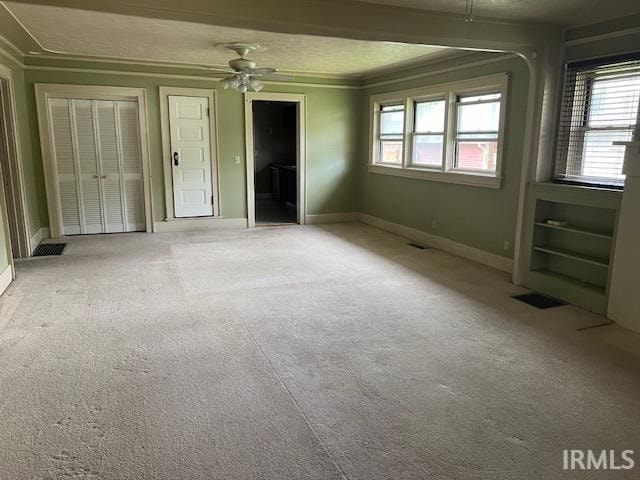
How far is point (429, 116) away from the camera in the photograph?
653 cm

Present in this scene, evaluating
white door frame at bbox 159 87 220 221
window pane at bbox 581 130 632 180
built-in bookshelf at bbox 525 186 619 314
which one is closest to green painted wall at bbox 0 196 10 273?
white door frame at bbox 159 87 220 221

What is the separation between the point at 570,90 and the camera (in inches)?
171

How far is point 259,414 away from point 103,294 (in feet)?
8.56

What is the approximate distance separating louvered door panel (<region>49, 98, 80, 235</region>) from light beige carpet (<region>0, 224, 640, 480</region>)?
2030mm

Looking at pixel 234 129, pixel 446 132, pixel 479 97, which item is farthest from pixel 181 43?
pixel 479 97

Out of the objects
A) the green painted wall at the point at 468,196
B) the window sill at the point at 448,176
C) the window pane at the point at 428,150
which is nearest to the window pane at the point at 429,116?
the window pane at the point at 428,150

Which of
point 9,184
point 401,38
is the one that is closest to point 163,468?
point 401,38

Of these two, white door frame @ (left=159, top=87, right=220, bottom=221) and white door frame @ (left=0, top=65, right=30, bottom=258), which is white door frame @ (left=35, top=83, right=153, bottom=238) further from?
white door frame @ (left=0, top=65, right=30, bottom=258)

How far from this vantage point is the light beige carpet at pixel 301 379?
7.15 ft

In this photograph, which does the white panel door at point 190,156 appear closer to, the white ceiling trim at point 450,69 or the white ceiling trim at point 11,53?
the white ceiling trim at point 11,53

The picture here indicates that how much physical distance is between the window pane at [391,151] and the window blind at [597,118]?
3.10 meters

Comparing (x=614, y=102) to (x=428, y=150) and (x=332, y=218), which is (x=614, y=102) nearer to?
(x=428, y=150)

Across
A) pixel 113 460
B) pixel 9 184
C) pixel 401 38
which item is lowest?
pixel 113 460

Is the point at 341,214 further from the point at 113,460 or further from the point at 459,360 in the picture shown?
the point at 113,460
